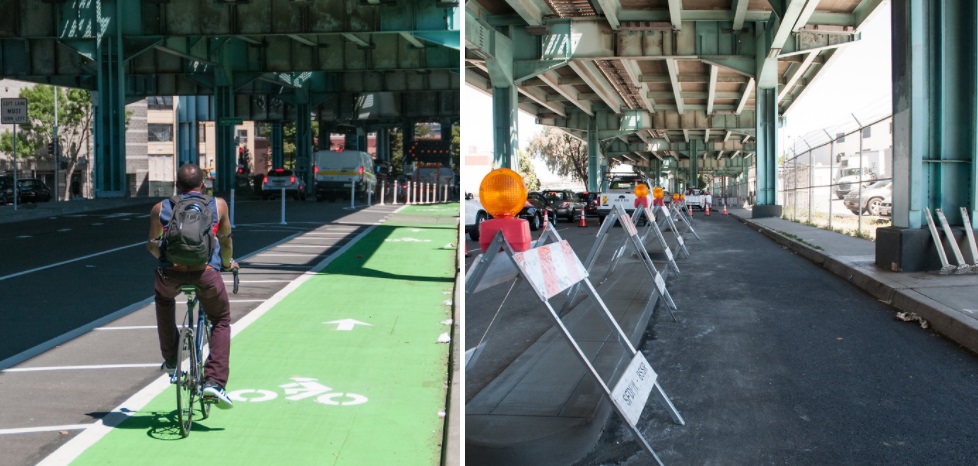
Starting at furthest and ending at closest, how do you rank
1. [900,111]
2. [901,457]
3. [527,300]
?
[900,111], [527,300], [901,457]

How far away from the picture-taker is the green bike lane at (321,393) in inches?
231

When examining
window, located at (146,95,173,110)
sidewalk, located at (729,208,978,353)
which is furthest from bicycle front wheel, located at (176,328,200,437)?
window, located at (146,95,173,110)

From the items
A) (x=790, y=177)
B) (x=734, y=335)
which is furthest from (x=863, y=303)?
(x=790, y=177)

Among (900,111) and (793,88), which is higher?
(793,88)

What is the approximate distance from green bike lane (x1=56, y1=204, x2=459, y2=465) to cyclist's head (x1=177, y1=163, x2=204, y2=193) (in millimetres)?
1504

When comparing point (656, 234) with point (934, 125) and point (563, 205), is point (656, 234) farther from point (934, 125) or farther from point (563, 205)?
point (563, 205)

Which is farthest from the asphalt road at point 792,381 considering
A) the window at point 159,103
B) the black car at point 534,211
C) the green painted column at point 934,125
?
the window at point 159,103

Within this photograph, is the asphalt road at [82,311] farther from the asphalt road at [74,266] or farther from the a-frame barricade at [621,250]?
the a-frame barricade at [621,250]

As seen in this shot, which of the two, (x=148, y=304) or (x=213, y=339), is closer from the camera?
(x=213, y=339)

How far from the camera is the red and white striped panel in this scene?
5125 mm

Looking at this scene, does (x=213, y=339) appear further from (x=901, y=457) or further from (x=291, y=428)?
(x=901, y=457)

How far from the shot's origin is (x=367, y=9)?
111 ft

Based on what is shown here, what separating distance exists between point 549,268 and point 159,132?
8917 centimetres

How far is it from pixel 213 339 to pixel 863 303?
28.8 feet
